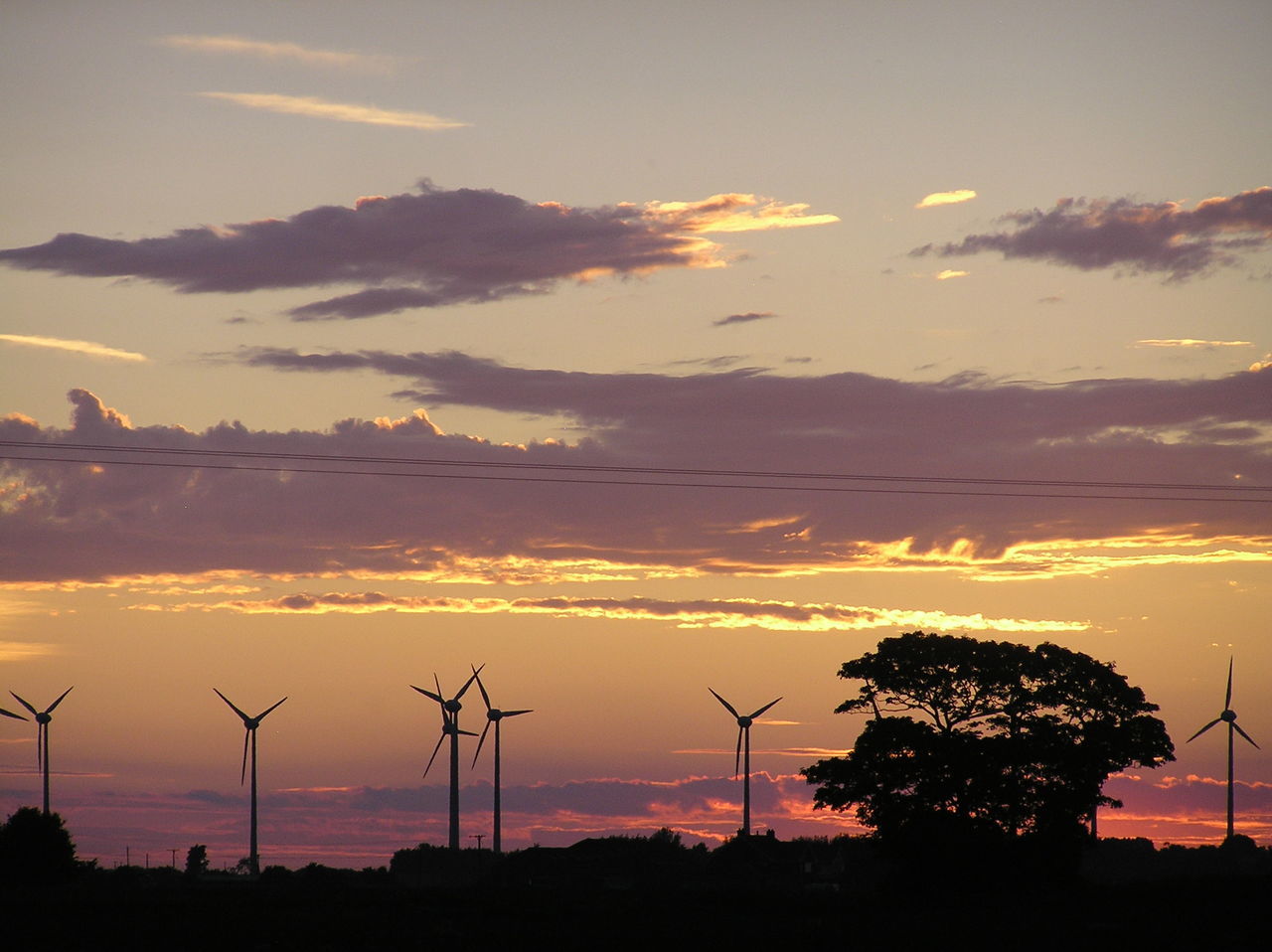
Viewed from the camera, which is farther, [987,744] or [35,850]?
[35,850]

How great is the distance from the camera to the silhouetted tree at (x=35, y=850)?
6152 inches

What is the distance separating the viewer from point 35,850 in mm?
159625

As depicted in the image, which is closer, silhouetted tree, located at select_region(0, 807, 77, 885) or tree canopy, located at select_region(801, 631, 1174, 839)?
tree canopy, located at select_region(801, 631, 1174, 839)

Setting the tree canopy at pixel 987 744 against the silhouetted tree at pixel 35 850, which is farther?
the silhouetted tree at pixel 35 850

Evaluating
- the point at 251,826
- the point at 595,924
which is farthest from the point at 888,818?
the point at 251,826

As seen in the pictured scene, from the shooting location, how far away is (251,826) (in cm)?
18775

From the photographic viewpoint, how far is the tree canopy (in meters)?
110

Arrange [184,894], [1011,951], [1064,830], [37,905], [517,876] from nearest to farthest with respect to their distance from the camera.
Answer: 1. [1011,951]
2. [37,905]
3. [1064,830]
4. [184,894]
5. [517,876]

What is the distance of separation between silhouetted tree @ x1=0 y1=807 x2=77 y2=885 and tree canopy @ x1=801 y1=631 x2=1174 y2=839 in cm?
8312

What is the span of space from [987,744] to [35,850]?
97.0m

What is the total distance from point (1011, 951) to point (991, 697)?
33.4 meters

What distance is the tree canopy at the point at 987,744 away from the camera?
110 m

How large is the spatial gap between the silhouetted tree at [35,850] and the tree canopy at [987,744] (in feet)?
273

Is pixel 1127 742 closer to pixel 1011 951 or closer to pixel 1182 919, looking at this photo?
pixel 1182 919
